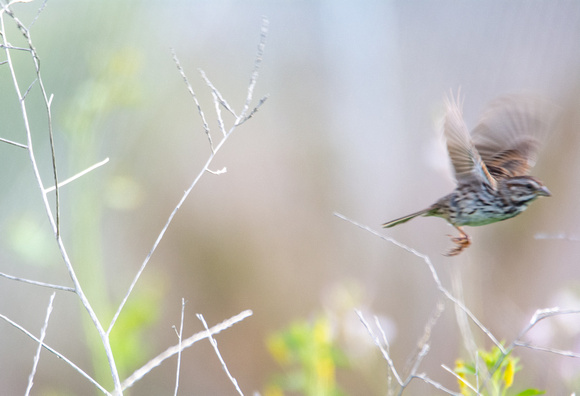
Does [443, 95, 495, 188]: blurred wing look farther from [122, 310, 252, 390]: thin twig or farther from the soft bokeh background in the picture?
the soft bokeh background

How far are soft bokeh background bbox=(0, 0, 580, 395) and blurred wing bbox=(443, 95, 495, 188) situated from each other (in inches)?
54.2

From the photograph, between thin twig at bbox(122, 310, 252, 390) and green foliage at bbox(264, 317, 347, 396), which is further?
green foliage at bbox(264, 317, 347, 396)

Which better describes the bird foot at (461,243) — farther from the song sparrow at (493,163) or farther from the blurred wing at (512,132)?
the blurred wing at (512,132)

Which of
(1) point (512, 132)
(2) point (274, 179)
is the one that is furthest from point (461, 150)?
(2) point (274, 179)

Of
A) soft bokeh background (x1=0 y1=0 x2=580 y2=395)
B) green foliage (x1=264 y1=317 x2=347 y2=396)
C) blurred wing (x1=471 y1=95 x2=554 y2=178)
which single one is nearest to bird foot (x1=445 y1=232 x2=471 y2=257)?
blurred wing (x1=471 y1=95 x2=554 y2=178)

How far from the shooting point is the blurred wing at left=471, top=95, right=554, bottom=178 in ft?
3.64

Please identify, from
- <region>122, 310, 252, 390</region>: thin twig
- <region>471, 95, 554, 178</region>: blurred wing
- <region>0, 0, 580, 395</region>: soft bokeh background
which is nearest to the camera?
<region>122, 310, 252, 390</region>: thin twig

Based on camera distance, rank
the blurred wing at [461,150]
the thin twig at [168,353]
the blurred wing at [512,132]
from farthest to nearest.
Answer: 1. the blurred wing at [512,132]
2. the blurred wing at [461,150]
3. the thin twig at [168,353]

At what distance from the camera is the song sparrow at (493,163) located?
962mm

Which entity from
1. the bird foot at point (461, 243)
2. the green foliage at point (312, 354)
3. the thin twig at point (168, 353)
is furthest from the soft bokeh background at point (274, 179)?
the thin twig at point (168, 353)

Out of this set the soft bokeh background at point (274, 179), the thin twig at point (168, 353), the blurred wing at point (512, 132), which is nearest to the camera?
the thin twig at point (168, 353)

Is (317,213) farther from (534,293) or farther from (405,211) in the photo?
(534,293)

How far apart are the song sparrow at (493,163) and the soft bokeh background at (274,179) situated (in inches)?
47.2

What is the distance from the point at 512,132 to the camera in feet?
3.84
